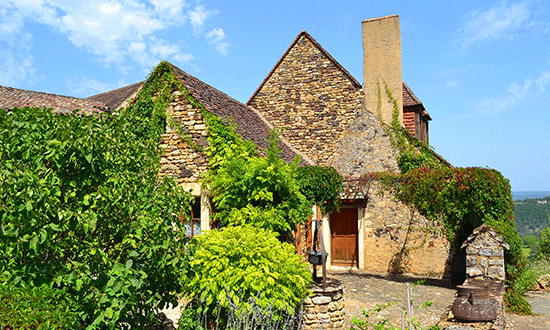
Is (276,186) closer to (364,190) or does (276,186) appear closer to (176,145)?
(176,145)

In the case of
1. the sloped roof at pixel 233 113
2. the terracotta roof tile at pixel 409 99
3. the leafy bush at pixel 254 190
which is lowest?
the leafy bush at pixel 254 190

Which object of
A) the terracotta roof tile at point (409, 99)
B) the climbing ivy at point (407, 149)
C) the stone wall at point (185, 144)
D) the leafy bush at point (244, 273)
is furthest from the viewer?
the terracotta roof tile at point (409, 99)

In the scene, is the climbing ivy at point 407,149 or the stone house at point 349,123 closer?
the stone house at point 349,123

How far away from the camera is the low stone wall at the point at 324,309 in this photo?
296 inches

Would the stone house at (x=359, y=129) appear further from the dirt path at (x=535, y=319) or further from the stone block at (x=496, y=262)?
the stone block at (x=496, y=262)

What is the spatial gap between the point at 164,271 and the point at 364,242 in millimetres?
9563

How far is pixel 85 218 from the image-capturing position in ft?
13.6

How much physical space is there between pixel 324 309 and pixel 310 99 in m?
9.26

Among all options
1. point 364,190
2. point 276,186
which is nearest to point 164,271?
point 276,186

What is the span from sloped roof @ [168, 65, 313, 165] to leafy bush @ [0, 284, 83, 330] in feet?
21.0

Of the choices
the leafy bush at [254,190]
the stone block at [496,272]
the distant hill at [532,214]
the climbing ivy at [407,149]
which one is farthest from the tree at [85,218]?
the distant hill at [532,214]

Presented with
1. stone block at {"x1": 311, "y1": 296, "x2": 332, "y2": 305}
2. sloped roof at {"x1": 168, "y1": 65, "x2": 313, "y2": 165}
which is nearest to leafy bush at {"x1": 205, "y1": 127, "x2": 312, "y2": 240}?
sloped roof at {"x1": 168, "y1": 65, "x2": 313, "y2": 165}

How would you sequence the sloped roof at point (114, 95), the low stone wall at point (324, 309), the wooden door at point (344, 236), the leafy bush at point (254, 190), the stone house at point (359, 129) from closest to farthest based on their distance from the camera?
→ the low stone wall at point (324, 309) → the leafy bush at point (254, 190) → the stone house at point (359, 129) → the wooden door at point (344, 236) → the sloped roof at point (114, 95)

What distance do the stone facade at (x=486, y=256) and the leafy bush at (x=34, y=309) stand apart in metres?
8.00
